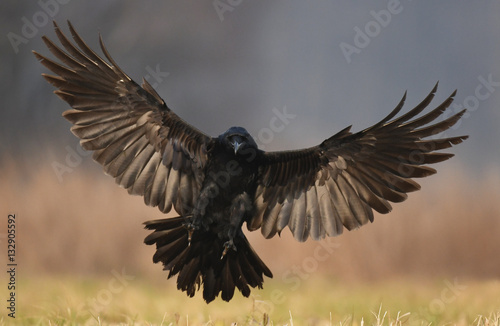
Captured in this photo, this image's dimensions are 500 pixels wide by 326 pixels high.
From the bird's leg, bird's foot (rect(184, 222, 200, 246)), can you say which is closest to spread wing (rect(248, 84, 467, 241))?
the bird's leg

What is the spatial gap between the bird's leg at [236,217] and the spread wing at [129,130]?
0.36 metres

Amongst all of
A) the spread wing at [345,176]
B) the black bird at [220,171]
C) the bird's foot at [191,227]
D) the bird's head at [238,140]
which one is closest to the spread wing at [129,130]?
the black bird at [220,171]

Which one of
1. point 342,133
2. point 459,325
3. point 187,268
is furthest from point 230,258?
point 459,325

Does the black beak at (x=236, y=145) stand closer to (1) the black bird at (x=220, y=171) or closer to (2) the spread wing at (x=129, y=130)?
(1) the black bird at (x=220, y=171)

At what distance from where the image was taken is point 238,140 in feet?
15.1

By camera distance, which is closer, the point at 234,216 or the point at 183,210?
the point at 234,216

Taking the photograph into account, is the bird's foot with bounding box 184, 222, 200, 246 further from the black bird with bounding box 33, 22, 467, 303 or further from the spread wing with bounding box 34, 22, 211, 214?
the spread wing with bounding box 34, 22, 211, 214

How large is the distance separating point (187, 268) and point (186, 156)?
86 centimetres

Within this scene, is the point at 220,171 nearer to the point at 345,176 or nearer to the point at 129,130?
the point at 129,130

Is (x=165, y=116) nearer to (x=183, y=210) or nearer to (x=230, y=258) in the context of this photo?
(x=183, y=210)

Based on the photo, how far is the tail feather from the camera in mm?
4883

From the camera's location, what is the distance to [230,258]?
4.99 meters

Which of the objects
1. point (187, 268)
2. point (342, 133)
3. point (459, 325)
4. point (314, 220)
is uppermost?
point (342, 133)

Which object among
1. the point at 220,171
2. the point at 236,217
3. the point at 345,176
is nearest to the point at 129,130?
the point at 220,171
